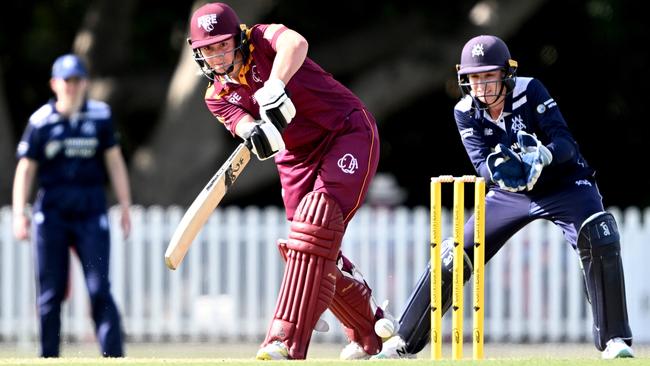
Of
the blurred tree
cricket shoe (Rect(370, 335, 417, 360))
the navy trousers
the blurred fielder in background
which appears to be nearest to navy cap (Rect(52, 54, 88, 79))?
the blurred fielder in background

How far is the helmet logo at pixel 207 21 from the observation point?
5.88 meters

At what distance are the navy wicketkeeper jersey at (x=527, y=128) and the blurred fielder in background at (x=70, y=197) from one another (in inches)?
91.5

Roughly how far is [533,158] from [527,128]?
0.98 feet

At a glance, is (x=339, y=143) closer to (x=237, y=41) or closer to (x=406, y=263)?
(x=237, y=41)

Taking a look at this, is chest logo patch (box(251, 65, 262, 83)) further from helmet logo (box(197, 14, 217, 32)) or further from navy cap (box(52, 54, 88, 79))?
navy cap (box(52, 54, 88, 79))

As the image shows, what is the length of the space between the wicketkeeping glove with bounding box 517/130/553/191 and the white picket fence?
553 centimetres

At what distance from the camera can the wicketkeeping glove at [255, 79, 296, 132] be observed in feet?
18.6

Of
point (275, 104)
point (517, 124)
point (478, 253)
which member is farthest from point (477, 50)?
point (275, 104)

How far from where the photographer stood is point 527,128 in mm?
6336

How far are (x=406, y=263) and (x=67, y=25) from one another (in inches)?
214

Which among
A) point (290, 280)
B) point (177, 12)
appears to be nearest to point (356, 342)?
point (290, 280)

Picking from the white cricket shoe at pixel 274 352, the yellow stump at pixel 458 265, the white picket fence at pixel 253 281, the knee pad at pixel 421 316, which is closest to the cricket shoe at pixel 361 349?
the knee pad at pixel 421 316

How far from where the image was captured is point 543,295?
38.5 ft

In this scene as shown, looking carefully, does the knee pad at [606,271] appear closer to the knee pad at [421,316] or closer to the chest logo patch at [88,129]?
the knee pad at [421,316]
